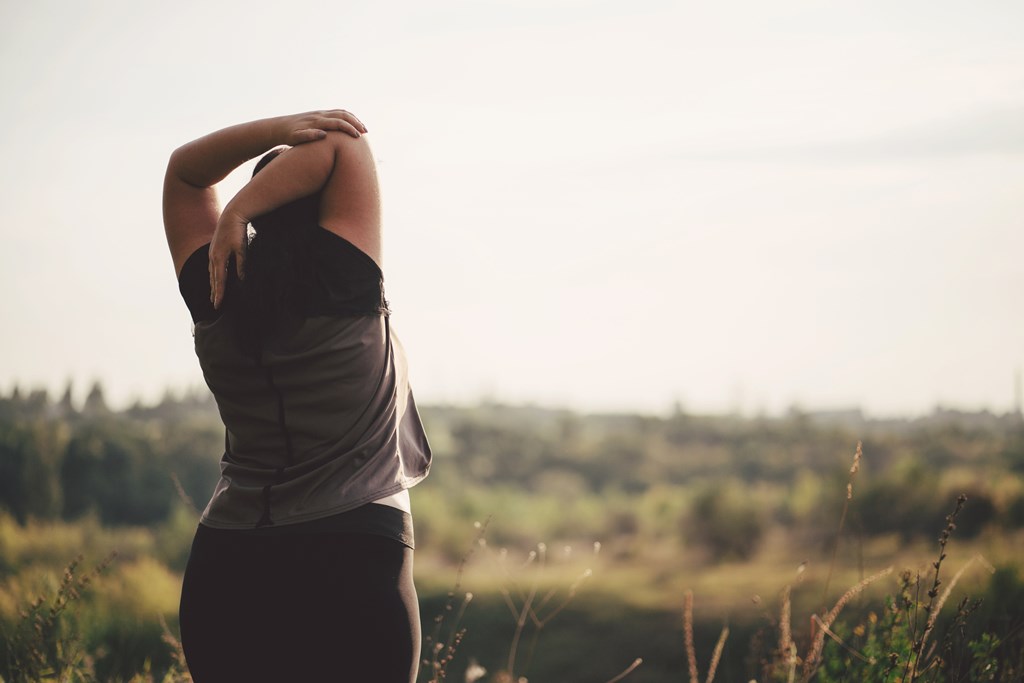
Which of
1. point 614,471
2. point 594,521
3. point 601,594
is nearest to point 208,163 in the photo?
point 601,594

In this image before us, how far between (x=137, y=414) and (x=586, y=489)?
11320 millimetres

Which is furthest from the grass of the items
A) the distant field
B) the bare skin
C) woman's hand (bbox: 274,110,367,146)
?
woman's hand (bbox: 274,110,367,146)

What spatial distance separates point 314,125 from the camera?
166 centimetres

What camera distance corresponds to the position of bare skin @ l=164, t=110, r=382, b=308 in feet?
5.23

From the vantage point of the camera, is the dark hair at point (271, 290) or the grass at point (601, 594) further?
the grass at point (601, 594)

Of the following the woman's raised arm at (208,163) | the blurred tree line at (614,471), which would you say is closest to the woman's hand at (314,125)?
the woman's raised arm at (208,163)

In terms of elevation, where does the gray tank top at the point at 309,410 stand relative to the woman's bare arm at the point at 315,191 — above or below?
below

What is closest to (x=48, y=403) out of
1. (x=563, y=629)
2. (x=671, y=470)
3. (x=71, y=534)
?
(x=71, y=534)

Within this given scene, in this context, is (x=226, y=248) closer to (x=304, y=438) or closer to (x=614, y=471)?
(x=304, y=438)

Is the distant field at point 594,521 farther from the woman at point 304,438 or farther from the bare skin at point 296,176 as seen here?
the bare skin at point 296,176

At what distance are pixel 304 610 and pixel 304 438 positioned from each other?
292 mm

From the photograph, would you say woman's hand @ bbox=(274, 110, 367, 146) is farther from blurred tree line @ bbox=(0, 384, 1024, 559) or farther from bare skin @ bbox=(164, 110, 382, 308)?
blurred tree line @ bbox=(0, 384, 1024, 559)

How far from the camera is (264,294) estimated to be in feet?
5.16

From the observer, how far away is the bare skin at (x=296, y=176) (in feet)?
5.23
